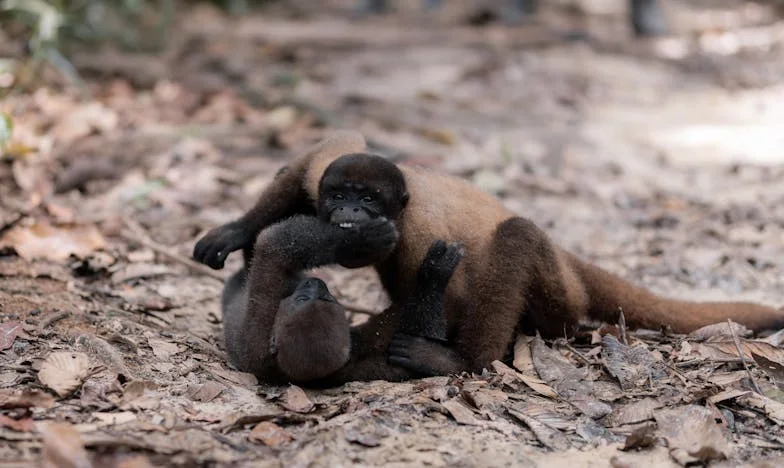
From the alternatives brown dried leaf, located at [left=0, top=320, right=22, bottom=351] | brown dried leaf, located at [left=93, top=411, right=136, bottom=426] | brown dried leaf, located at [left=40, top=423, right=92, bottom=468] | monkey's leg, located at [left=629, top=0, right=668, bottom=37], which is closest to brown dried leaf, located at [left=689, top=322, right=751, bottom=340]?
brown dried leaf, located at [left=93, top=411, right=136, bottom=426]

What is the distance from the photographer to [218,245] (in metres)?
5.59

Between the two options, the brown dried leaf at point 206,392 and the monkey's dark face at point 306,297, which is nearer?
the brown dried leaf at point 206,392

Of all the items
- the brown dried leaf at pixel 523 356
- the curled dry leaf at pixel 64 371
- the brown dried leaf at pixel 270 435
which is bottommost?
the brown dried leaf at pixel 523 356

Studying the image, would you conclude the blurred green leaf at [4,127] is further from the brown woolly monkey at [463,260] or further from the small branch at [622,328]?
the small branch at [622,328]

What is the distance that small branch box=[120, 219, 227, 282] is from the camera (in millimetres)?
6820

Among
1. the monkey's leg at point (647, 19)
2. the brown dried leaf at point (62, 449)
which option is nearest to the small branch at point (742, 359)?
the brown dried leaf at point (62, 449)

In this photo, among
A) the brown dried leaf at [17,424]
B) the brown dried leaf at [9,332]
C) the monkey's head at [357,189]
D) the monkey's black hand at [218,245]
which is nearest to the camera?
the brown dried leaf at [17,424]

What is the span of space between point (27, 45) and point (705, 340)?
782cm

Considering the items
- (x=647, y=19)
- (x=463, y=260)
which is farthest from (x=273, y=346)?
(x=647, y=19)

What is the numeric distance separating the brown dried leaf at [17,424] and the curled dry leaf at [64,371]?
0.35 m

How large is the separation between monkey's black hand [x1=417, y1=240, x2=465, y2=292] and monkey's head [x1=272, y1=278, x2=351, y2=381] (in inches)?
25.4

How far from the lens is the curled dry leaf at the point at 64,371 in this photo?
4.28 m

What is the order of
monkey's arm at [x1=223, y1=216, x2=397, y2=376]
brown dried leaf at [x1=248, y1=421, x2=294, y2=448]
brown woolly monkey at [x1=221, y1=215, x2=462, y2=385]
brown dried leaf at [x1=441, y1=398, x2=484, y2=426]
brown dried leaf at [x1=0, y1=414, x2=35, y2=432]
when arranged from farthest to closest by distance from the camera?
monkey's arm at [x1=223, y1=216, x2=397, y2=376] → brown woolly monkey at [x1=221, y1=215, x2=462, y2=385] → brown dried leaf at [x1=441, y1=398, x2=484, y2=426] → brown dried leaf at [x1=248, y1=421, x2=294, y2=448] → brown dried leaf at [x1=0, y1=414, x2=35, y2=432]

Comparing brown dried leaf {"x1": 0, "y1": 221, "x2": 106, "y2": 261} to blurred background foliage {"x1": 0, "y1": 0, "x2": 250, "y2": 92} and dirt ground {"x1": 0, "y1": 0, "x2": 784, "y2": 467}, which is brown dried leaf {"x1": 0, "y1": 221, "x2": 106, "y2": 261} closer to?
dirt ground {"x1": 0, "y1": 0, "x2": 784, "y2": 467}
